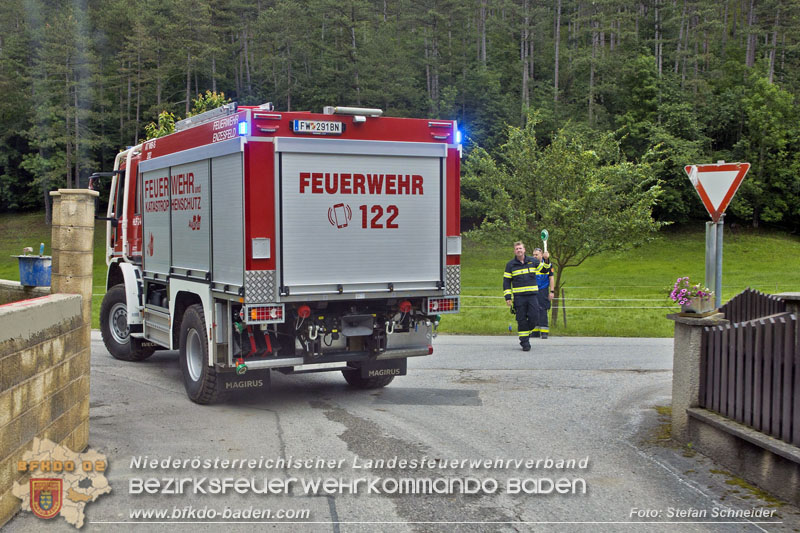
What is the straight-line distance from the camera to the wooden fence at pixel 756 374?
19.8 ft

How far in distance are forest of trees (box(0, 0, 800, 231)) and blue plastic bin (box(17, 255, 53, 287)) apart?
5256 centimetres

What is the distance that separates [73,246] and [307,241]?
248 cm

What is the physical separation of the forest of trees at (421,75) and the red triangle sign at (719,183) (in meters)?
51.6

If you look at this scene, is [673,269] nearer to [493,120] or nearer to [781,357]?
[493,120]

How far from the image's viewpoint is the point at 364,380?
34.1 ft

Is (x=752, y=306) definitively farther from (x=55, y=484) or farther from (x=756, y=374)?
(x=55, y=484)

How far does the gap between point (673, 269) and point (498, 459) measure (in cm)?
4269

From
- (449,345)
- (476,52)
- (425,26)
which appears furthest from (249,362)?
(476,52)

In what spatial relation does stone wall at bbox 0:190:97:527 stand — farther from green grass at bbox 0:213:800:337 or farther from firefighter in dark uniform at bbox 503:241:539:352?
green grass at bbox 0:213:800:337

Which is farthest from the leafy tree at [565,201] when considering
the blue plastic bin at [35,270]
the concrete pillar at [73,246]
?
the concrete pillar at [73,246]

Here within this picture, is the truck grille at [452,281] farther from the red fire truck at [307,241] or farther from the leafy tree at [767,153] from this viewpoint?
the leafy tree at [767,153]

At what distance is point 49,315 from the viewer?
244 inches

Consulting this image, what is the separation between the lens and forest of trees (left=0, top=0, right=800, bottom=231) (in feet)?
208

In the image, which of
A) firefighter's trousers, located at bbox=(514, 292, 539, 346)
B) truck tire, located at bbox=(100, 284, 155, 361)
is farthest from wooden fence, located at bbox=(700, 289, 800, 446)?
truck tire, located at bbox=(100, 284, 155, 361)
